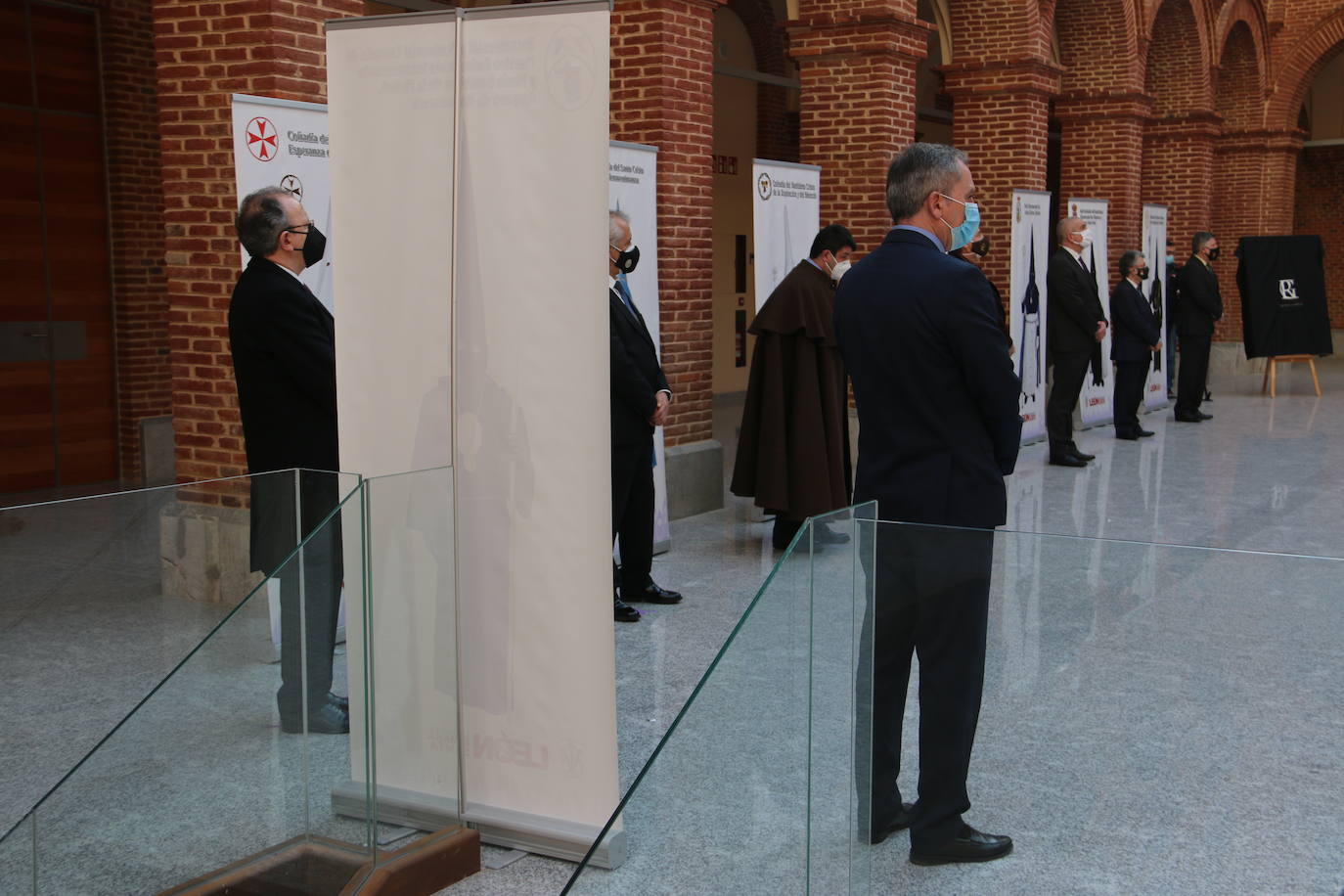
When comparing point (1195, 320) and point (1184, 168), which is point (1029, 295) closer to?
point (1195, 320)

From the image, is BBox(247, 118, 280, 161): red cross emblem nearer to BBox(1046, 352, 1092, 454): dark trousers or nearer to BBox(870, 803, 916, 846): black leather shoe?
BBox(870, 803, 916, 846): black leather shoe

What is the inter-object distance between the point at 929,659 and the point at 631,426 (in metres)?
3.45

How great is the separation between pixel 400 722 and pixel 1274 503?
7.19 metres

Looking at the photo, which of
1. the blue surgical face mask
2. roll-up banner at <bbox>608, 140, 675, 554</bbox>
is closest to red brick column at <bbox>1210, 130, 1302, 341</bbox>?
roll-up banner at <bbox>608, 140, 675, 554</bbox>

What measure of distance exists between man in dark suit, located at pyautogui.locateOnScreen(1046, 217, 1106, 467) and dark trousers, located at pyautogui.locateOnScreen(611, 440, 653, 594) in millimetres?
5397

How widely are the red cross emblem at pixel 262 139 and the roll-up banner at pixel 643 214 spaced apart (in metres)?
1.91

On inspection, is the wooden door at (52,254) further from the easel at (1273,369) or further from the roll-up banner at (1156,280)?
the easel at (1273,369)

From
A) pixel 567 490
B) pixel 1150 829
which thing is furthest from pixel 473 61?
pixel 1150 829

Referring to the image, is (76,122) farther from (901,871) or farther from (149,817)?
(901,871)

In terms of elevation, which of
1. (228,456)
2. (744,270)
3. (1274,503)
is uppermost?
(744,270)

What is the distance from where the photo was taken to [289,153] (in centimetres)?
545

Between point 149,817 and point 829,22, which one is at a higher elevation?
point 829,22

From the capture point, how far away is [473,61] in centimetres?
336

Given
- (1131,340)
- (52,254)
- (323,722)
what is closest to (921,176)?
(323,722)
